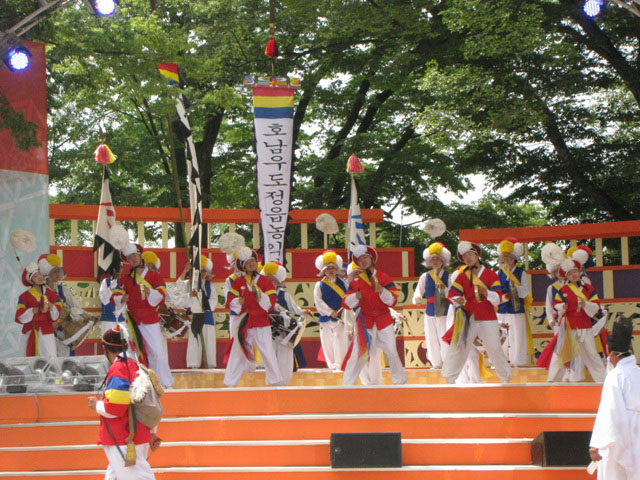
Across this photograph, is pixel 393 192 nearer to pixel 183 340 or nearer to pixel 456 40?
pixel 456 40

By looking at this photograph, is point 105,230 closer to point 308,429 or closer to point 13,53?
point 13,53

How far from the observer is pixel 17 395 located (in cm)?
1042

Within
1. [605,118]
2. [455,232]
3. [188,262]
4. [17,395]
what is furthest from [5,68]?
[605,118]

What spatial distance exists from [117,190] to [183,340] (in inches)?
281

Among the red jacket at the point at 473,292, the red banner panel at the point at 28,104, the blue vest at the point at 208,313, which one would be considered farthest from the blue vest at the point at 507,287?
the red banner panel at the point at 28,104

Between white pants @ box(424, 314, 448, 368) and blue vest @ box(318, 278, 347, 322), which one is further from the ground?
blue vest @ box(318, 278, 347, 322)

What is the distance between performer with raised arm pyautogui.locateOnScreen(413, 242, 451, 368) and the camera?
13167 mm

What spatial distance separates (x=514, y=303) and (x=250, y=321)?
14.3 ft

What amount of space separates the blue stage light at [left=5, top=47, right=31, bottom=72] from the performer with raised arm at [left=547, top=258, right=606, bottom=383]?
24.9 ft

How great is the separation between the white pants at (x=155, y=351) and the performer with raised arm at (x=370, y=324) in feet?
7.09

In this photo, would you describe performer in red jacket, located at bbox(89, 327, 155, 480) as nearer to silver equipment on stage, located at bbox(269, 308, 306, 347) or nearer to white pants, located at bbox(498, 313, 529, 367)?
silver equipment on stage, located at bbox(269, 308, 306, 347)

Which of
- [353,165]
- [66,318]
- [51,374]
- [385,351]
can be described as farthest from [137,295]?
[353,165]

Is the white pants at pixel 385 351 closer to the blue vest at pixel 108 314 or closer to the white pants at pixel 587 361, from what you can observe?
the white pants at pixel 587 361

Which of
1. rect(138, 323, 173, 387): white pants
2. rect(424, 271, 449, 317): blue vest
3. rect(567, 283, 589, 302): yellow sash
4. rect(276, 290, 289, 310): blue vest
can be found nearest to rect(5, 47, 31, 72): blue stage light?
rect(138, 323, 173, 387): white pants
